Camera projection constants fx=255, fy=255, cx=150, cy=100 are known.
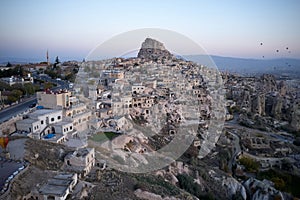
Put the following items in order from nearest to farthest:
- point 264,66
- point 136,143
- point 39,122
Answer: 1. point 39,122
2. point 136,143
3. point 264,66

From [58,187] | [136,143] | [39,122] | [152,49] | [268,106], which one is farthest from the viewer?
[152,49]

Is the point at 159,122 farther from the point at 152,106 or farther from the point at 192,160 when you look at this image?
the point at 192,160

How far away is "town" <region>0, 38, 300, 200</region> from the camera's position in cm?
680

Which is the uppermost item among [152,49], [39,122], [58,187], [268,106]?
[152,49]

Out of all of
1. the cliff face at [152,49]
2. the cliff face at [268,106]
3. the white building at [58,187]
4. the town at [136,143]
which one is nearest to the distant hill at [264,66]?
the cliff face at [152,49]

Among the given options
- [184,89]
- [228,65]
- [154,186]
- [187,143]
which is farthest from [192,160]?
[228,65]

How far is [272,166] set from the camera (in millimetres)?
14820

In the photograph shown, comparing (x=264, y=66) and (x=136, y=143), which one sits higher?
(x=264, y=66)

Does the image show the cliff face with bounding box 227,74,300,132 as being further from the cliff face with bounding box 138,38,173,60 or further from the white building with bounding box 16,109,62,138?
the white building with bounding box 16,109,62,138

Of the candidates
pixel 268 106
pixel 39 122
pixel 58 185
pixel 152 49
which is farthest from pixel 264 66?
pixel 58 185

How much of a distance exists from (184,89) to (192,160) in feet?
35.8

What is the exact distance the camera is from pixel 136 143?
11297 mm

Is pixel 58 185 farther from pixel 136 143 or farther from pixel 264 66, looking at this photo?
pixel 264 66

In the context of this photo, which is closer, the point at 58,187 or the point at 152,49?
the point at 58,187
